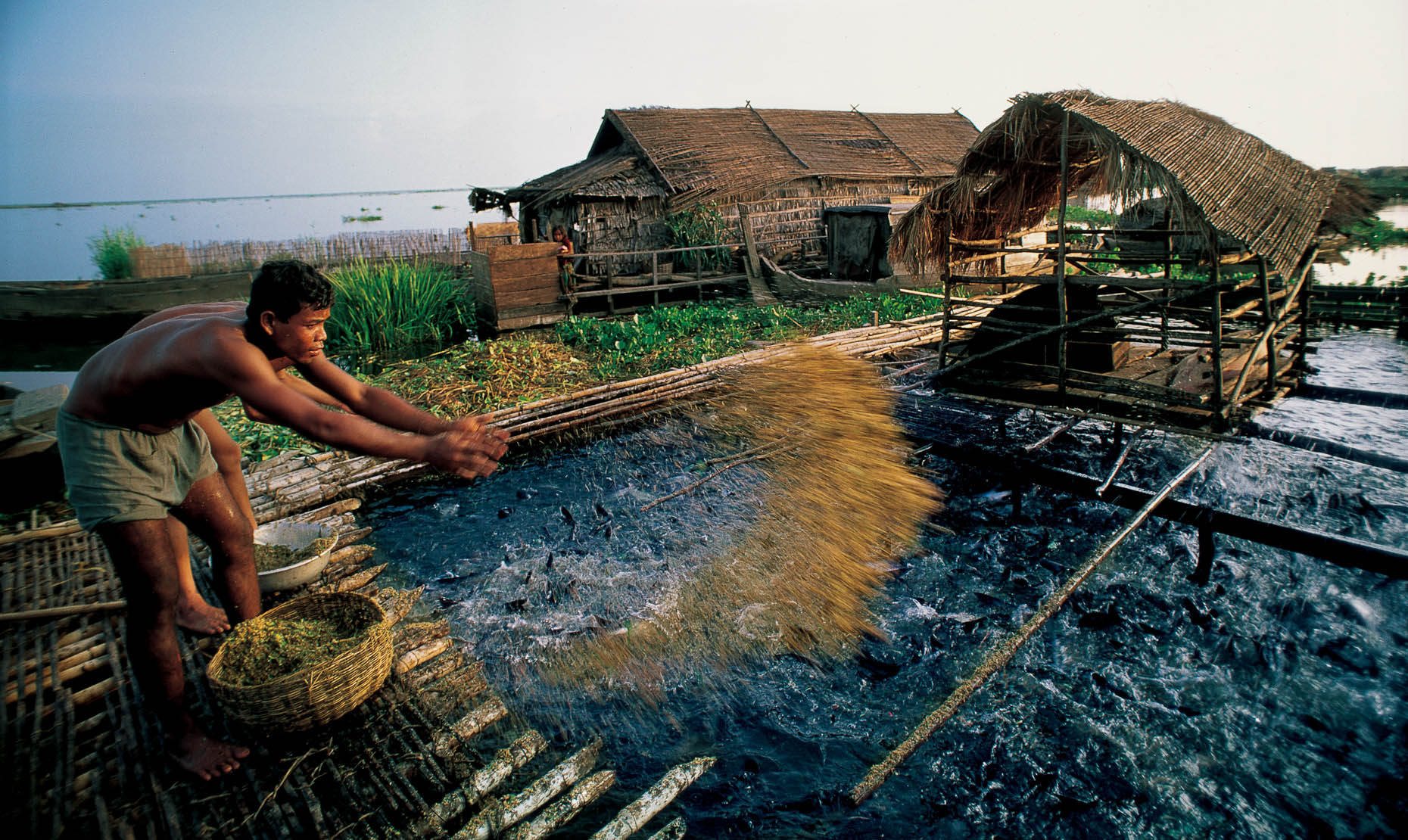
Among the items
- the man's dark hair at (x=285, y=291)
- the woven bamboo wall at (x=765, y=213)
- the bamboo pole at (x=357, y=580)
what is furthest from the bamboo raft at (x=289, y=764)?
the woven bamboo wall at (x=765, y=213)

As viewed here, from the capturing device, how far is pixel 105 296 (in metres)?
12.0

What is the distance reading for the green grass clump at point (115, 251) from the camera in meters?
18.0

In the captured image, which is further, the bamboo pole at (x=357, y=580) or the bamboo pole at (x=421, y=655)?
the bamboo pole at (x=357, y=580)

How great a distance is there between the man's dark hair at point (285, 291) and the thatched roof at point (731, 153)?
44.2 feet

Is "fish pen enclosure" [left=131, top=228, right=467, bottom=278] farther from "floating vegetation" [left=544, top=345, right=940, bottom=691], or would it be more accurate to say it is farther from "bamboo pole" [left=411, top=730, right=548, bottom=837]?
"bamboo pole" [left=411, top=730, right=548, bottom=837]

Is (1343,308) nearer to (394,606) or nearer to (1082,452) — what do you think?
→ (1082,452)

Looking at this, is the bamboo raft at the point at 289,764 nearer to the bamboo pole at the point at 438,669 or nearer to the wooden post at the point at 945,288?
the bamboo pole at the point at 438,669

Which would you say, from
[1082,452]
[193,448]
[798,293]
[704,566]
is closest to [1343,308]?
[1082,452]

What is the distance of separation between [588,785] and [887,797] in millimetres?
1426

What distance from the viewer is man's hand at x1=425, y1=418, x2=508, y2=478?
2553 mm

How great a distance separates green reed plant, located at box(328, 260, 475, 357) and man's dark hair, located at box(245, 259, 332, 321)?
9.23 metres

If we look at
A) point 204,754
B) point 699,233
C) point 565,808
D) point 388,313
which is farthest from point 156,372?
point 699,233

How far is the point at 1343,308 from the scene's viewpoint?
1027 centimetres

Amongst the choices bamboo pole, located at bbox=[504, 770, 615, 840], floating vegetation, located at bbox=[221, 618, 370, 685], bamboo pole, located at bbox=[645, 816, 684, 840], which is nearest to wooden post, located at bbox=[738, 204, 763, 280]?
floating vegetation, located at bbox=[221, 618, 370, 685]
